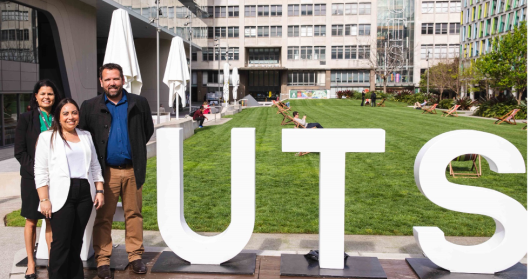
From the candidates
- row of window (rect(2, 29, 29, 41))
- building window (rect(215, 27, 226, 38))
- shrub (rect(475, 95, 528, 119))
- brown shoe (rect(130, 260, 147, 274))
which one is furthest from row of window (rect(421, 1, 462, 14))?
brown shoe (rect(130, 260, 147, 274))

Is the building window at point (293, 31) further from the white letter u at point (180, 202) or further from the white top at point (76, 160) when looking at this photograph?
the white top at point (76, 160)

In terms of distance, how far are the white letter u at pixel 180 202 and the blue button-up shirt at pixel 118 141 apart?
361 mm

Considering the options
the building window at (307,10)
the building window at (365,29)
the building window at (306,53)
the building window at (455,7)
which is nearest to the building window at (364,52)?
the building window at (365,29)

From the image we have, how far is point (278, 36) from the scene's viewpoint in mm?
73750

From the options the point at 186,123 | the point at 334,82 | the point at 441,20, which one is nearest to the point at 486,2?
the point at 441,20

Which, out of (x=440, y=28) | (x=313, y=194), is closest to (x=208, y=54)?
(x=440, y=28)

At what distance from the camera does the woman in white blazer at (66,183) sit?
3.78 metres

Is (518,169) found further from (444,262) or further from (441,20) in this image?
(441,20)

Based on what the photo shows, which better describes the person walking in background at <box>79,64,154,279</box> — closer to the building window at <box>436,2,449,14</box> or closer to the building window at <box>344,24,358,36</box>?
the building window at <box>344,24,358,36</box>

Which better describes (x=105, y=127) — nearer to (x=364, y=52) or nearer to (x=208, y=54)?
(x=364, y=52)

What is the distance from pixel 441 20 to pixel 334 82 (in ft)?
65.7

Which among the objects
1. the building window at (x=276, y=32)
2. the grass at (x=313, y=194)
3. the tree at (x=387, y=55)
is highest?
A: the building window at (x=276, y=32)

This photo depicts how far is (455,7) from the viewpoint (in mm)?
73125

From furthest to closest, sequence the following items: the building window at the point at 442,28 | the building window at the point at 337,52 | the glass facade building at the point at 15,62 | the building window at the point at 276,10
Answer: the building window at the point at 442,28 → the building window at the point at 276,10 → the building window at the point at 337,52 → the glass facade building at the point at 15,62
